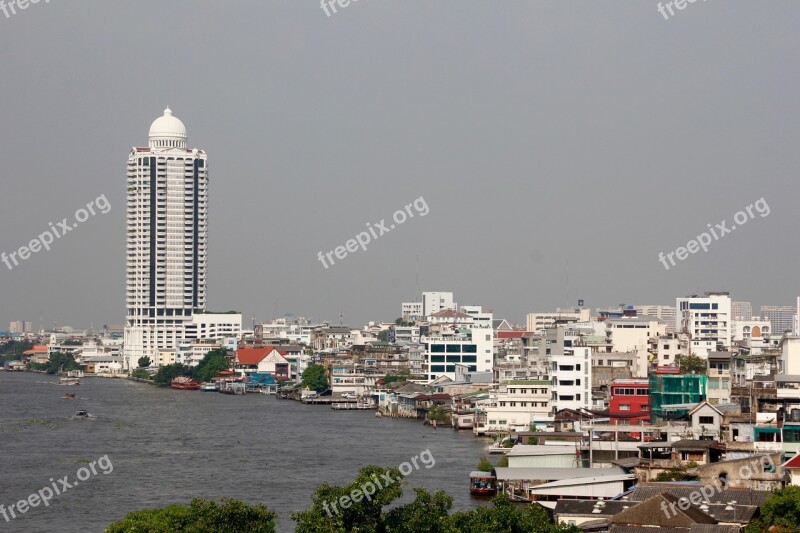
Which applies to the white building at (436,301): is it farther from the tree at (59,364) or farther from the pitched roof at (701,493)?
the pitched roof at (701,493)

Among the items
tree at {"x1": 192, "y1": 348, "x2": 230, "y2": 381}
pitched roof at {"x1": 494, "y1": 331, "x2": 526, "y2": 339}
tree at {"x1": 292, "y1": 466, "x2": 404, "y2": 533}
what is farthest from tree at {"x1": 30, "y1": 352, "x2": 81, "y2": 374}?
tree at {"x1": 292, "y1": 466, "x2": 404, "y2": 533}

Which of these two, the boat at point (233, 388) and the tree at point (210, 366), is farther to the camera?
the tree at point (210, 366)

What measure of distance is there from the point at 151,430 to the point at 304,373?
19370 millimetres

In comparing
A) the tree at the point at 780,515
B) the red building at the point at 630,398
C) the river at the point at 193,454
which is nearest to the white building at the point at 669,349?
the river at the point at 193,454

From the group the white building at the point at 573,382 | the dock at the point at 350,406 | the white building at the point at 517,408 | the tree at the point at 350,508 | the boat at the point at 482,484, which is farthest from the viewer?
the dock at the point at 350,406

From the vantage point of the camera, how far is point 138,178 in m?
67.9

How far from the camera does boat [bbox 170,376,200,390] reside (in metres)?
54.1

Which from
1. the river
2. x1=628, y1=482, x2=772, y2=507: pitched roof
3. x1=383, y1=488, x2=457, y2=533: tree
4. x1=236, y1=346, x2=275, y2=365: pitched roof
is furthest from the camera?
x1=236, y1=346, x2=275, y2=365: pitched roof

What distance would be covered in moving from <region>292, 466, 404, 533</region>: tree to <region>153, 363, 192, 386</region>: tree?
43.7 meters

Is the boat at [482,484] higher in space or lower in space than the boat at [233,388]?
lower

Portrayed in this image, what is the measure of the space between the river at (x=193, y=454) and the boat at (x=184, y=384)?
12.4 metres

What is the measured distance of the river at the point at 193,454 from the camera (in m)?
19.0

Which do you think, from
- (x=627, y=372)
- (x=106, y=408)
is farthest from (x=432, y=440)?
(x=106, y=408)

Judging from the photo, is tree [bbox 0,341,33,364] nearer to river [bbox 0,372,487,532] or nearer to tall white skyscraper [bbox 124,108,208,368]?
tall white skyscraper [bbox 124,108,208,368]
